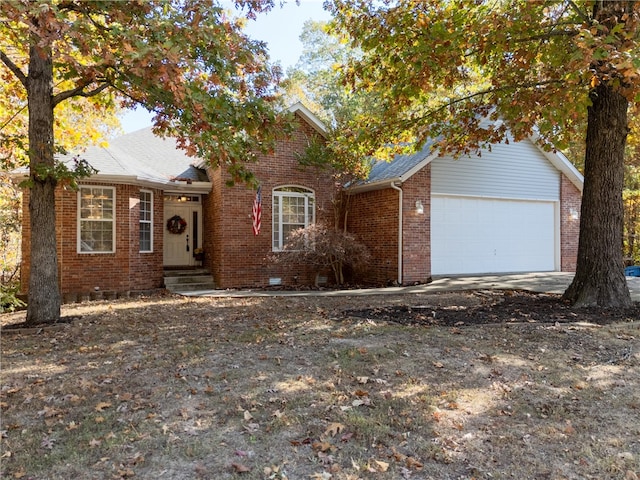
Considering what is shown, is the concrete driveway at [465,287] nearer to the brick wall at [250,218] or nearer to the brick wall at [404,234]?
the brick wall at [404,234]

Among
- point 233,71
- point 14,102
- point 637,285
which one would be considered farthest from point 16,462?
point 637,285

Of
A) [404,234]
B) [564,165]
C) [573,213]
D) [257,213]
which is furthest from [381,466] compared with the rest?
[573,213]

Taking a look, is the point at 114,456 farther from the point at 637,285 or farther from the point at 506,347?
the point at 637,285

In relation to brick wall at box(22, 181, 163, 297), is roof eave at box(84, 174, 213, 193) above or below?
above

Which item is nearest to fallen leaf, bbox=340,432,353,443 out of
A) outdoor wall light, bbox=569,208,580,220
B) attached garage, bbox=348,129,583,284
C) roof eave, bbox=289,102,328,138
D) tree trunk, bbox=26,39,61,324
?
tree trunk, bbox=26,39,61,324

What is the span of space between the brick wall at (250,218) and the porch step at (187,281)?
303 millimetres

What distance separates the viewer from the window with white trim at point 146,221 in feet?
43.2

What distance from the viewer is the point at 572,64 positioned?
643 cm

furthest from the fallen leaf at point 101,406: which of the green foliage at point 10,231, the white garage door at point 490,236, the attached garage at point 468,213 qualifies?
the green foliage at point 10,231

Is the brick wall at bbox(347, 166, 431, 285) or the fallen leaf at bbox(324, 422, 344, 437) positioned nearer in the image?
the fallen leaf at bbox(324, 422, 344, 437)

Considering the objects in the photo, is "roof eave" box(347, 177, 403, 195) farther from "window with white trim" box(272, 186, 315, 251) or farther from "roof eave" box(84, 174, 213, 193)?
"roof eave" box(84, 174, 213, 193)

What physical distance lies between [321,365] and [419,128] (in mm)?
7322

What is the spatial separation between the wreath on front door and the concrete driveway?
2804 mm

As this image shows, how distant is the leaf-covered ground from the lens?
10.7 ft
